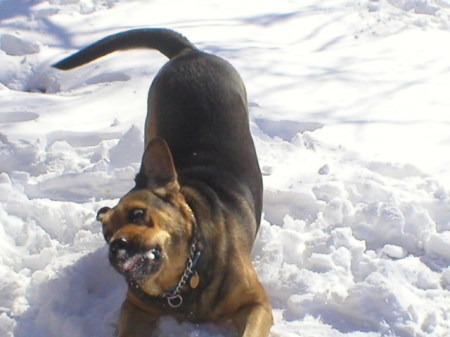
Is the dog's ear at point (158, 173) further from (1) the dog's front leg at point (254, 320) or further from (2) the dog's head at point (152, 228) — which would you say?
(1) the dog's front leg at point (254, 320)

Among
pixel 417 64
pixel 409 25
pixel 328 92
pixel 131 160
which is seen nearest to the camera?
pixel 131 160

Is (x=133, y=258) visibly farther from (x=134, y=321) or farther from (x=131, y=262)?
(x=134, y=321)

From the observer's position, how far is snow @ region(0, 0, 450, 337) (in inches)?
141

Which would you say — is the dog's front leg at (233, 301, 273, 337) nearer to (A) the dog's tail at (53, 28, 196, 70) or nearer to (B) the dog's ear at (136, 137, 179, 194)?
(B) the dog's ear at (136, 137, 179, 194)

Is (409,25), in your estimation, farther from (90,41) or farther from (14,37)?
(14,37)

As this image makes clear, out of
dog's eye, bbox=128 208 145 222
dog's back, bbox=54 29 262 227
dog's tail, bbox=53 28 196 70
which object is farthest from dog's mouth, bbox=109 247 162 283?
dog's tail, bbox=53 28 196 70

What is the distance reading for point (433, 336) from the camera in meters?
3.34

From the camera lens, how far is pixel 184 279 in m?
3.35

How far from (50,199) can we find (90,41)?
97.4 inches

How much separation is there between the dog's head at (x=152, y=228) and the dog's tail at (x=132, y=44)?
4.84ft

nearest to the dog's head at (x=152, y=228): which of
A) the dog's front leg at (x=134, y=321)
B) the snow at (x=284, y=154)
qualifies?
the dog's front leg at (x=134, y=321)

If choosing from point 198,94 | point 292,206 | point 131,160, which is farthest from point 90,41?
point 292,206

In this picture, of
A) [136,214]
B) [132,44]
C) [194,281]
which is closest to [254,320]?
[194,281]

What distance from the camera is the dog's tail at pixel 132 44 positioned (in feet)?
15.4
